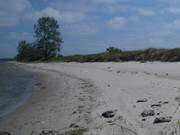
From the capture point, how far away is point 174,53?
3325cm

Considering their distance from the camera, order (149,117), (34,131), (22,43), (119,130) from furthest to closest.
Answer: (22,43)
(34,131)
(149,117)
(119,130)

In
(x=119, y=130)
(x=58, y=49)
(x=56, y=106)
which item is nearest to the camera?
(x=119, y=130)

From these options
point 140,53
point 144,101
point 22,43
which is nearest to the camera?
point 144,101

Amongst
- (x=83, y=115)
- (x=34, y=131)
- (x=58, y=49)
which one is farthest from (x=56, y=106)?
(x=58, y=49)

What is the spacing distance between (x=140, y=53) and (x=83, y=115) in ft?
105

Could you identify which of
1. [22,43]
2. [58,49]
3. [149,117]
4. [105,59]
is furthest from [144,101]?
[22,43]

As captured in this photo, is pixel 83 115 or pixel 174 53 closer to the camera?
pixel 83 115

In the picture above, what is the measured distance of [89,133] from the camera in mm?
7668

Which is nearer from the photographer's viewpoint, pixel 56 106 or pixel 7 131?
pixel 7 131

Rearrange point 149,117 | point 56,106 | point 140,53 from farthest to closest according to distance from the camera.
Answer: point 140,53 < point 56,106 < point 149,117

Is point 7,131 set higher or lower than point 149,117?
lower

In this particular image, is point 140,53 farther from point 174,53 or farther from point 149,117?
point 149,117

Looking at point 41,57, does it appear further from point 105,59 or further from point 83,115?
point 83,115

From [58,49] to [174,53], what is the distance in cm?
4842
